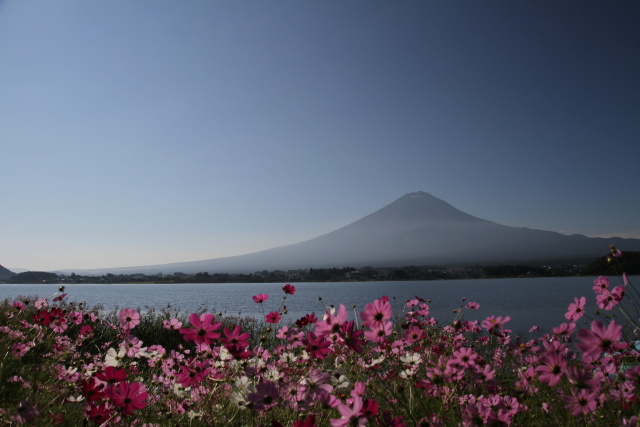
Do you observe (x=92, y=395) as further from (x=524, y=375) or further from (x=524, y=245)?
(x=524, y=245)

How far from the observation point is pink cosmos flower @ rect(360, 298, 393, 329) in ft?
4.97

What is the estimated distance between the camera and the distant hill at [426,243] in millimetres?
141750

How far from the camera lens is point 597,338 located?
117 cm

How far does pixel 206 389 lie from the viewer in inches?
88.1

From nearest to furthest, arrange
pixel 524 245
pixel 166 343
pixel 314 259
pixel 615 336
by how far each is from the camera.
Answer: pixel 615 336, pixel 166 343, pixel 524 245, pixel 314 259

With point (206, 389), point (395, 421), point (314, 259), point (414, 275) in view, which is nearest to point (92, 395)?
point (206, 389)

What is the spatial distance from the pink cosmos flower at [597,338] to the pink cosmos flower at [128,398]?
1514 mm

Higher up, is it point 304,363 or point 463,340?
point 304,363

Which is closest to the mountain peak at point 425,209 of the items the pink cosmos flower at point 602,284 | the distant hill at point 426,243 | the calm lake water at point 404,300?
the distant hill at point 426,243

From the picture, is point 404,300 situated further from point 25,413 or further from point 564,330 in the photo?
point 25,413

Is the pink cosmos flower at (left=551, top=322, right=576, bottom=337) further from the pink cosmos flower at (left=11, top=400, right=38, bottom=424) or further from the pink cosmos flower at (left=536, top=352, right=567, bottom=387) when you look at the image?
the pink cosmos flower at (left=11, top=400, right=38, bottom=424)

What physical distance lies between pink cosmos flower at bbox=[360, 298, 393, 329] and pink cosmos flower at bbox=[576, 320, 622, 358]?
61 centimetres

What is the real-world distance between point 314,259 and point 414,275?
7278 centimetres

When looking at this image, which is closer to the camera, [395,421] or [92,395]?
[395,421]
